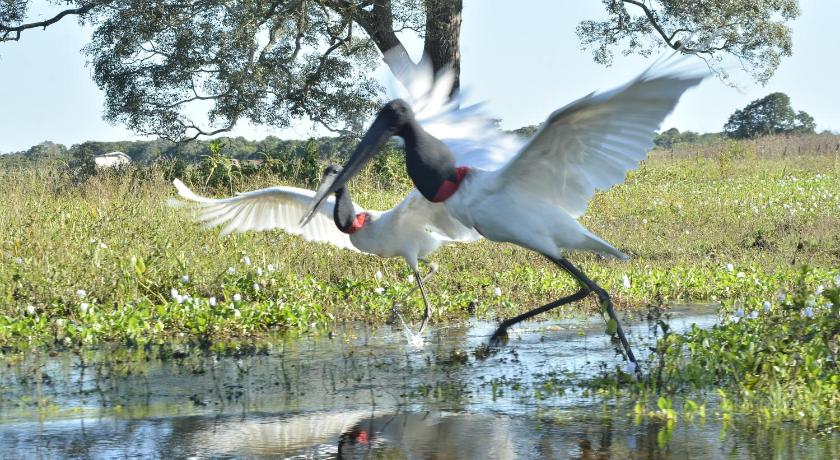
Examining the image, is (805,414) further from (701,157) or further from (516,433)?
(701,157)

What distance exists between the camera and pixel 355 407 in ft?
15.6

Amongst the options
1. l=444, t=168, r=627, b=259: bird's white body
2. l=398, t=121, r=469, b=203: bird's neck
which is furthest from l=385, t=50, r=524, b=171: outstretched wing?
l=444, t=168, r=627, b=259: bird's white body

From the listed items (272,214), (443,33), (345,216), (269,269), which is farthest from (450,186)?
(443,33)

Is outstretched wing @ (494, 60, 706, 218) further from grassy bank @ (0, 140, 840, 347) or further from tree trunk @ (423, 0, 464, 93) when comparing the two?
tree trunk @ (423, 0, 464, 93)

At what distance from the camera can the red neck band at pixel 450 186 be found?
5.63 meters

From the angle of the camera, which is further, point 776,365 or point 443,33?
point 443,33

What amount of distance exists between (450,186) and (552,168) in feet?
2.02

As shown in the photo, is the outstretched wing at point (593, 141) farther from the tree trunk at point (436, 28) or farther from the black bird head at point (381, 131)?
the tree trunk at point (436, 28)

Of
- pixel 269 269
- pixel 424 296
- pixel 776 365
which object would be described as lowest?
pixel 776 365

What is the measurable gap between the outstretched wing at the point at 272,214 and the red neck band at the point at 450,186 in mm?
2569

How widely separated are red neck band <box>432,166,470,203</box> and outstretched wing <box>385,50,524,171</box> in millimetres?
851

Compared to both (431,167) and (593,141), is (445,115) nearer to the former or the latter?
(431,167)

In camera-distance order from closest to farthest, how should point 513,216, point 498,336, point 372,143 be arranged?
point 513,216 → point 498,336 → point 372,143

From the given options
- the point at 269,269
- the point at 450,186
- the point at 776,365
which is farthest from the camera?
the point at 269,269
